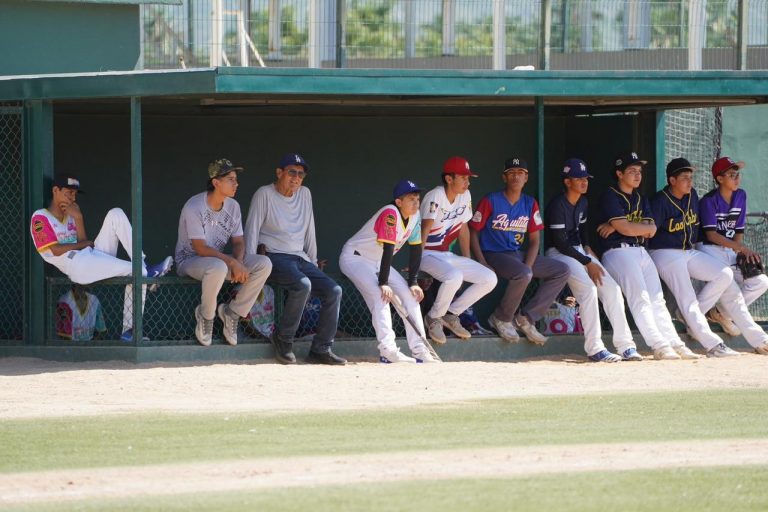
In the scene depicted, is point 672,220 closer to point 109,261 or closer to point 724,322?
point 724,322

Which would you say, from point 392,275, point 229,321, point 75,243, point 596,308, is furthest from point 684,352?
point 75,243

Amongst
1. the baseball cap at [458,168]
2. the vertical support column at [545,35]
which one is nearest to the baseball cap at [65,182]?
the baseball cap at [458,168]

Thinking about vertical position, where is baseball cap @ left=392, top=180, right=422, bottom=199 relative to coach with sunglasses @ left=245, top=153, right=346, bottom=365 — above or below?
above

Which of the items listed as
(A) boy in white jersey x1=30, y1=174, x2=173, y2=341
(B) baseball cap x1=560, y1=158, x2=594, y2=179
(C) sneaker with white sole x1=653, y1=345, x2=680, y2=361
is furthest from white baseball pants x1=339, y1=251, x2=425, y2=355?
(C) sneaker with white sole x1=653, y1=345, x2=680, y2=361

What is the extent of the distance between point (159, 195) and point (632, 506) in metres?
9.14

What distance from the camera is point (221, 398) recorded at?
397 inches

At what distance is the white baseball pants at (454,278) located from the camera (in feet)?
40.8

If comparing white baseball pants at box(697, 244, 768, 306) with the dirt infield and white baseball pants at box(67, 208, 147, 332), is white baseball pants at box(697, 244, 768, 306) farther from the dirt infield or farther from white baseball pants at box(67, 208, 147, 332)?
white baseball pants at box(67, 208, 147, 332)

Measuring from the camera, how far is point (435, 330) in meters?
12.6

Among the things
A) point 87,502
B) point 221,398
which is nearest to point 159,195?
point 221,398

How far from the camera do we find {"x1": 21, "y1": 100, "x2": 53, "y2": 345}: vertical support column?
484 inches

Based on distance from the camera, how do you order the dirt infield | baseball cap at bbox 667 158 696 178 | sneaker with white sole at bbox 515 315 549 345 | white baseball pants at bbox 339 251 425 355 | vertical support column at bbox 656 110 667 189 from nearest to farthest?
the dirt infield, white baseball pants at bbox 339 251 425 355, sneaker with white sole at bbox 515 315 549 345, baseball cap at bbox 667 158 696 178, vertical support column at bbox 656 110 667 189

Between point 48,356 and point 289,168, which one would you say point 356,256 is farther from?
point 48,356

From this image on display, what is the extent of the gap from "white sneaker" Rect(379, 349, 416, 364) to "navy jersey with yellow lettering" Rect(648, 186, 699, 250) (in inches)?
117
